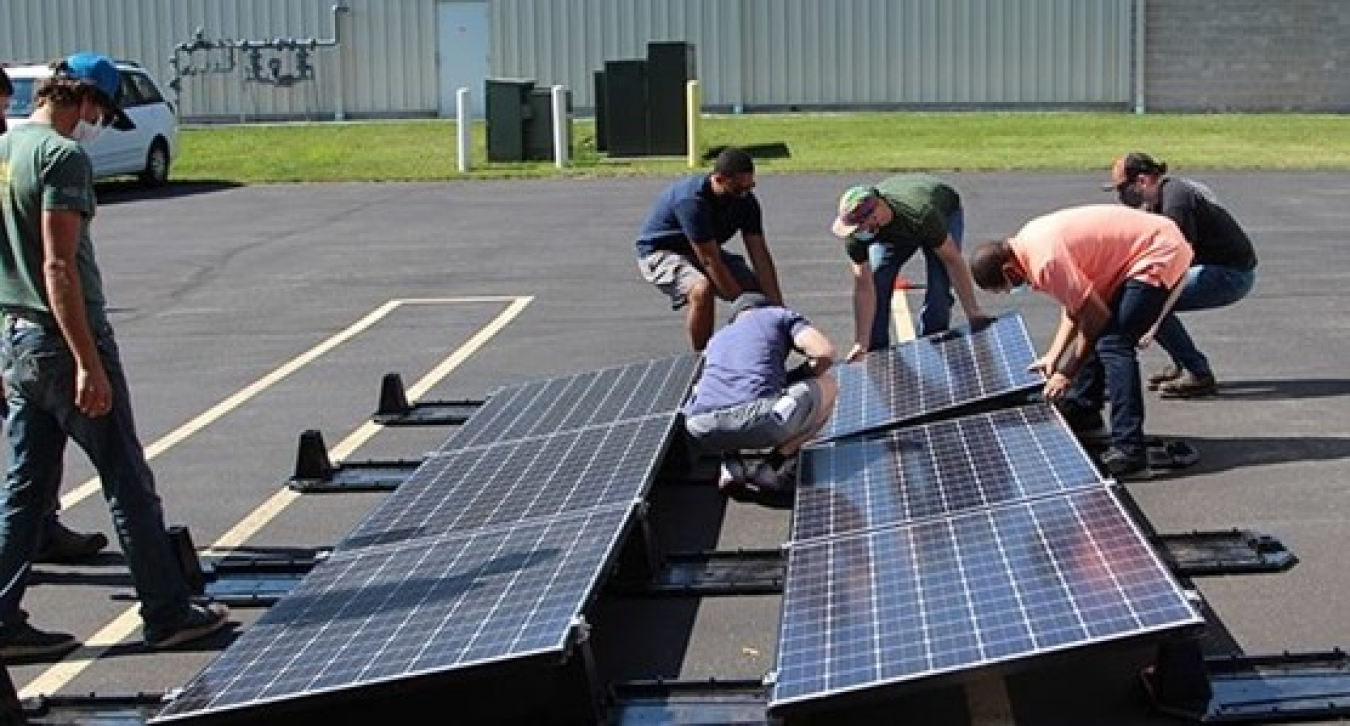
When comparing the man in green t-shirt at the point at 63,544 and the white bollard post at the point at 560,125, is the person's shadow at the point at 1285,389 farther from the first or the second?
the white bollard post at the point at 560,125

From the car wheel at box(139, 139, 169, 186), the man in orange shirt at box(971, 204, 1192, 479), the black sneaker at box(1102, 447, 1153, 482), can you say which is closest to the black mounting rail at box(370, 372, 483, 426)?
the man in orange shirt at box(971, 204, 1192, 479)

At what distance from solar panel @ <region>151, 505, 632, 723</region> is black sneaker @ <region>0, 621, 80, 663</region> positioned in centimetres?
102

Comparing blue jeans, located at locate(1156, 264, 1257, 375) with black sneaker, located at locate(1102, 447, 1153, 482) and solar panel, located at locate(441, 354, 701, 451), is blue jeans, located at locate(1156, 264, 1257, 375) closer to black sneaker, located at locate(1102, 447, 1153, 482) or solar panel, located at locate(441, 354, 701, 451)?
black sneaker, located at locate(1102, 447, 1153, 482)

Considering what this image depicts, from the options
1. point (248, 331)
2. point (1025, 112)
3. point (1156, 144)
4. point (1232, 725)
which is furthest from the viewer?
point (1025, 112)

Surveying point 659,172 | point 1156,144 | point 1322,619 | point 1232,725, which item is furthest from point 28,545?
point 1156,144

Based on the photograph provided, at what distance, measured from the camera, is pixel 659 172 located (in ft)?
95.5

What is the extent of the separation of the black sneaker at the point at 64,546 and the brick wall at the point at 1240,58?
3547 cm

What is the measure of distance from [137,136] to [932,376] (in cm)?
2149

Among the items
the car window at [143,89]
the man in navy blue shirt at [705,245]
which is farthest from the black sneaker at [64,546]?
the car window at [143,89]

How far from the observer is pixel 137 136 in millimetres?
28062

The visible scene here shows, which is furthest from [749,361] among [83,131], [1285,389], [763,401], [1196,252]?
[1285,389]

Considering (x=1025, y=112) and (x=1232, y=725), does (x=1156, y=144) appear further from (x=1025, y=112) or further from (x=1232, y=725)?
(x=1232, y=725)

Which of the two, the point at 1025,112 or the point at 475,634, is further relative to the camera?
the point at 1025,112

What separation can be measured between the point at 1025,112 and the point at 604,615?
113 ft
